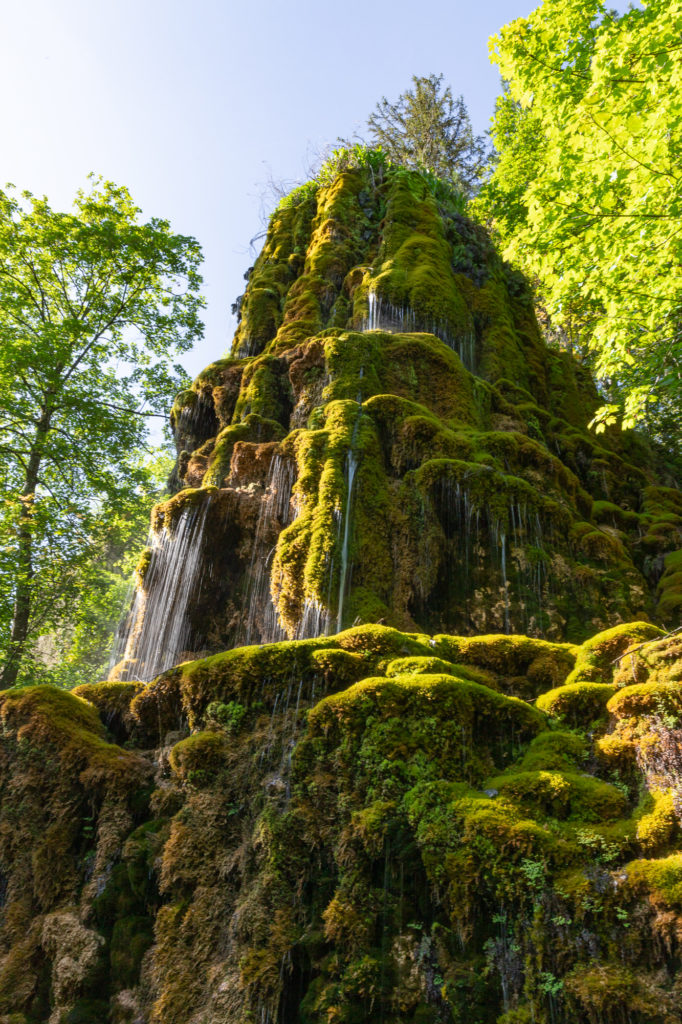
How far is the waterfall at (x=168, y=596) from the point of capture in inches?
426

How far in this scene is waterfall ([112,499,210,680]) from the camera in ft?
35.5

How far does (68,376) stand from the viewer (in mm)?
A: 16469

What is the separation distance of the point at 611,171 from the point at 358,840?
7250mm

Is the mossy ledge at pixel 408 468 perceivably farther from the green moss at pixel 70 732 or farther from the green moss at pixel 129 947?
the green moss at pixel 129 947

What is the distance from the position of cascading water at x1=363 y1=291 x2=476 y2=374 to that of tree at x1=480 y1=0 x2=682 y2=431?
5288mm

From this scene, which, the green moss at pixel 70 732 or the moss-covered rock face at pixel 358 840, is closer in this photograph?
the moss-covered rock face at pixel 358 840

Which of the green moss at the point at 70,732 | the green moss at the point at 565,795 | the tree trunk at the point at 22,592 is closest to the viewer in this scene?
the green moss at the point at 565,795

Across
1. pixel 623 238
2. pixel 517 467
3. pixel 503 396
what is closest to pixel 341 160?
pixel 503 396

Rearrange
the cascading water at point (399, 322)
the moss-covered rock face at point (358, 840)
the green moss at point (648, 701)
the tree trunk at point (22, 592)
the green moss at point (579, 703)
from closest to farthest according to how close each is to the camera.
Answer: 1. the moss-covered rock face at point (358, 840)
2. the green moss at point (648, 701)
3. the green moss at point (579, 703)
4. the tree trunk at point (22, 592)
5. the cascading water at point (399, 322)

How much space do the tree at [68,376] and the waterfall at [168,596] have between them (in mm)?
3286

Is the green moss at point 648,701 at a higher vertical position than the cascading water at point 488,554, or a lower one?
lower

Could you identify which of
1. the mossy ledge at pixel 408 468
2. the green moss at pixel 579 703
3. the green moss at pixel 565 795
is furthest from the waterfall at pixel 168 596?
the green moss at pixel 565 795

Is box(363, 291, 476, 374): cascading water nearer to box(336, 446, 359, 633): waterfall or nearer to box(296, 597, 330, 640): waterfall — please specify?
box(336, 446, 359, 633): waterfall

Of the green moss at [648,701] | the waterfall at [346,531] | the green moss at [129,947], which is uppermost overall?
the waterfall at [346,531]
